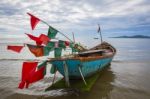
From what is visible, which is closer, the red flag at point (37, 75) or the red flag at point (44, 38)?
the red flag at point (37, 75)

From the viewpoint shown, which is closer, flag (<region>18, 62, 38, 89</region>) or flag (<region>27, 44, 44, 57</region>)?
flag (<region>18, 62, 38, 89</region>)

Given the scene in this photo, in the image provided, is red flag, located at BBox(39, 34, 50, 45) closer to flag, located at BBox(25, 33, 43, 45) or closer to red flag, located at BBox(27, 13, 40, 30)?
flag, located at BBox(25, 33, 43, 45)

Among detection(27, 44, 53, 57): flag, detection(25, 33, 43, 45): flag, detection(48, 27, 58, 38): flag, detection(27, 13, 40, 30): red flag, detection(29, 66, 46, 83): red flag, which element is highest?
detection(27, 13, 40, 30): red flag

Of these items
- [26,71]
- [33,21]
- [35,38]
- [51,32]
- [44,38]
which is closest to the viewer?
[26,71]

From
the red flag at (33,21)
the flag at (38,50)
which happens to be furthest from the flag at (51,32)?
the red flag at (33,21)

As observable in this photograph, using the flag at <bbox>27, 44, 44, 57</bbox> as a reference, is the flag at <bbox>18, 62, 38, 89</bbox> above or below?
below

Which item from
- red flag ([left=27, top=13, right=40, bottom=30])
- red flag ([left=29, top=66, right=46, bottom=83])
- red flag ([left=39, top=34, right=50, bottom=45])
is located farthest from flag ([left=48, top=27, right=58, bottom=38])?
red flag ([left=29, top=66, right=46, bottom=83])

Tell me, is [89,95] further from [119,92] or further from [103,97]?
[119,92]

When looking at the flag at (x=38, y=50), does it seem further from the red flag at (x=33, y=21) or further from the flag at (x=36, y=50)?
the red flag at (x=33, y=21)

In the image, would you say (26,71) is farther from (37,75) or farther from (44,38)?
(44,38)

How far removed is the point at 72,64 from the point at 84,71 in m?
0.89

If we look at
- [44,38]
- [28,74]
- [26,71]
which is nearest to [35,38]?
[44,38]

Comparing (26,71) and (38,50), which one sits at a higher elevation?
(38,50)

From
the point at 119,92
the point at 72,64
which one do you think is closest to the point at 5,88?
the point at 72,64
